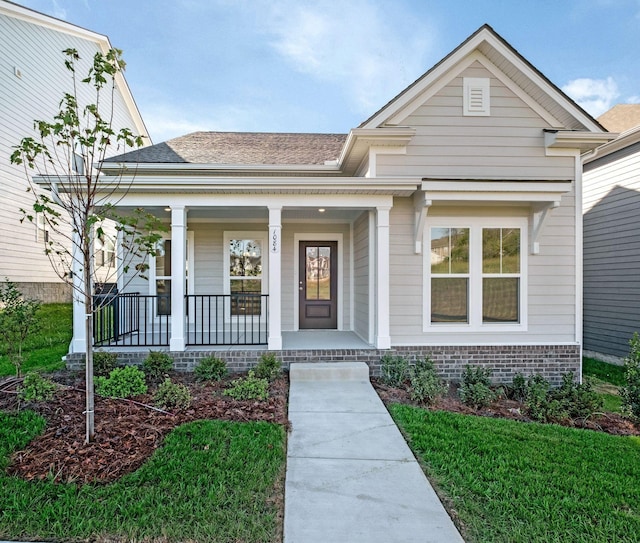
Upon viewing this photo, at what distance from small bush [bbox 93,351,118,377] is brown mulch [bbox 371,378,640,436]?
384cm

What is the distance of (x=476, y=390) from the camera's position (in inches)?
199

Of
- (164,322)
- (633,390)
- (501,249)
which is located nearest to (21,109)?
(164,322)

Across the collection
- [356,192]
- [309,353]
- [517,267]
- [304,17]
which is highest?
[304,17]

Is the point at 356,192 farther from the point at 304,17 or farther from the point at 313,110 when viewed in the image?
the point at 313,110

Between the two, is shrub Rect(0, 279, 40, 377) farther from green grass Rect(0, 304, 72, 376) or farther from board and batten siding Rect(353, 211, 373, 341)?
board and batten siding Rect(353, 211, 373, 341)

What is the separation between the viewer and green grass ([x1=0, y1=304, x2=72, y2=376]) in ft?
19.9

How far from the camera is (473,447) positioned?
354 cm

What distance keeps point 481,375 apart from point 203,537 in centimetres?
464

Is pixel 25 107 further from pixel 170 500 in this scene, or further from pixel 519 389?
pixel 519 389

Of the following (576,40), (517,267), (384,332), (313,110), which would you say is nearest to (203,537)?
(384,332)

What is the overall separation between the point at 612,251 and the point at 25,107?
Result: 52.7 ft

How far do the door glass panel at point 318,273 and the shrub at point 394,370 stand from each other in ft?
9.23

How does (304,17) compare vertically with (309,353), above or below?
above

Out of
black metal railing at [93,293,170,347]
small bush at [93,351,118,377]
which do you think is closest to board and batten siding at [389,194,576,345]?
black metal railing at [93,293,170,347]
